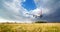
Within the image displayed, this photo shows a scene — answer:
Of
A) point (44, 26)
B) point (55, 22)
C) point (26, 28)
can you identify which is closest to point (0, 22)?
point (26, 28)

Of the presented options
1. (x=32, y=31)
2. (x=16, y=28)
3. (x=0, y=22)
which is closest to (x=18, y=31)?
(x=16, y=28)

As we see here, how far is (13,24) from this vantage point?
5.38 meters

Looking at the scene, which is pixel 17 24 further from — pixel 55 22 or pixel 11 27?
pixel 55 22

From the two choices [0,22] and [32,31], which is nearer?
[32,31]

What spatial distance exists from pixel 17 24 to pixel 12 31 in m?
0.36

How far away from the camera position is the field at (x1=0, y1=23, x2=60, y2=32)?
5203mm

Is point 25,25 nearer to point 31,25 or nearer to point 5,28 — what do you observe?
point 31,25

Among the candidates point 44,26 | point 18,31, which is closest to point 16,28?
point 18,31

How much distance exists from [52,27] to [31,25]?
77 centimetres

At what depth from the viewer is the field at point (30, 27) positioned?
5203 millimetres

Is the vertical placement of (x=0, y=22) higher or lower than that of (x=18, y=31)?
higher

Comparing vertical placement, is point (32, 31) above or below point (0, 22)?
below

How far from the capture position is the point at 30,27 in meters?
5.23

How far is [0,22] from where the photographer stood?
550 centimetres
